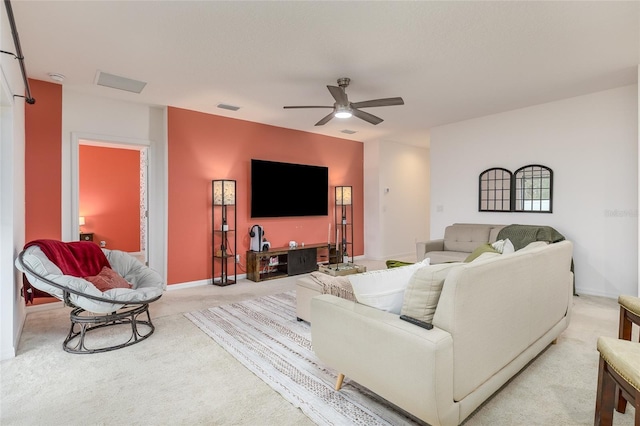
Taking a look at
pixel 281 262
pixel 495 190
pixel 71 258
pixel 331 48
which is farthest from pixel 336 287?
pixel 495 190

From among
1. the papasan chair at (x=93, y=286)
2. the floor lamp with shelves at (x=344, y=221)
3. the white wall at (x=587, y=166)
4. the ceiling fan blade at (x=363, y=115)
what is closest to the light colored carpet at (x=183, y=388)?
the papasan chair at (x=93, y=286)

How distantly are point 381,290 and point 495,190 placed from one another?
167 inches

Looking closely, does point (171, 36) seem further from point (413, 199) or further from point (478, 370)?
point (413, 199)

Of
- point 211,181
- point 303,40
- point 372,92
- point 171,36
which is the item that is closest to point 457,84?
point 372,92

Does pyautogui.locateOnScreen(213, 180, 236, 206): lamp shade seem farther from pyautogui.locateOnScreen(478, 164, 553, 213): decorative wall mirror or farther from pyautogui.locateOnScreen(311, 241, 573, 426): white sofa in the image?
pyautogui.locateOnScreen(478, 164, 553, 213): decorative wall mirror

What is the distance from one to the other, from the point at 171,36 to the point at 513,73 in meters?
3.50

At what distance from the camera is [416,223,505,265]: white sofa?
190 inches

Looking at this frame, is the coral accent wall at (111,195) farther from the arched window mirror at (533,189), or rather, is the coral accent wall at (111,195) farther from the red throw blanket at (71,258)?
the arched window mirror at (533,189)

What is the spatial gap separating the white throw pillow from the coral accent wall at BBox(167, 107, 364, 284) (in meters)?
3.73

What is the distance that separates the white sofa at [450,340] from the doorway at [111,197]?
5906 mm

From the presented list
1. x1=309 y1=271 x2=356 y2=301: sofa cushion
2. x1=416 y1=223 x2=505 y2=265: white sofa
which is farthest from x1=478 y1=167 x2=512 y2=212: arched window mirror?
x1=309 y1=271 x2=356 y2=301: sofa cushion

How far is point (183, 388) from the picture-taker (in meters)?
2.12

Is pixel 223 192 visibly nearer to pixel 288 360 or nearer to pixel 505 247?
pixel 288 360

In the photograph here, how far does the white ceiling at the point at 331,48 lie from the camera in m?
2.42
